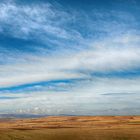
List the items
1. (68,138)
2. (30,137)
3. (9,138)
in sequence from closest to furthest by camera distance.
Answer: (9,138), (30,137), (68,138)

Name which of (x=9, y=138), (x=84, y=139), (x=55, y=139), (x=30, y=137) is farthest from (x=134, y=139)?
(x=9, y=138)

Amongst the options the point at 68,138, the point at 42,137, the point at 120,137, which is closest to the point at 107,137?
the point at 120,137

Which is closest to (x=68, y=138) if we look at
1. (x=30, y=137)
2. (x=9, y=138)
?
(x=30, y=137)

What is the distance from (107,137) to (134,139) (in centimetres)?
625

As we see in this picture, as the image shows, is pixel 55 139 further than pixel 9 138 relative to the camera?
Yes

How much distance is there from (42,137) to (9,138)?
28.2 ft

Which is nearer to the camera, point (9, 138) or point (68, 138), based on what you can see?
point (9, 138)

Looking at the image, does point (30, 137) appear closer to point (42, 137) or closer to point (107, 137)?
point (42, 137)

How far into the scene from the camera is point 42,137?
2392 inches

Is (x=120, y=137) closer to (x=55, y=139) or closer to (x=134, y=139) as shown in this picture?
(x=134, y=139)

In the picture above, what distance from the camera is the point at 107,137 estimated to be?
63.8 m

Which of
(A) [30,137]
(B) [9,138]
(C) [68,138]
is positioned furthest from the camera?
(C) [68,138]

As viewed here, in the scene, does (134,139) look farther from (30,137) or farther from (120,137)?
(30,137)

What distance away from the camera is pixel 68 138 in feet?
205
